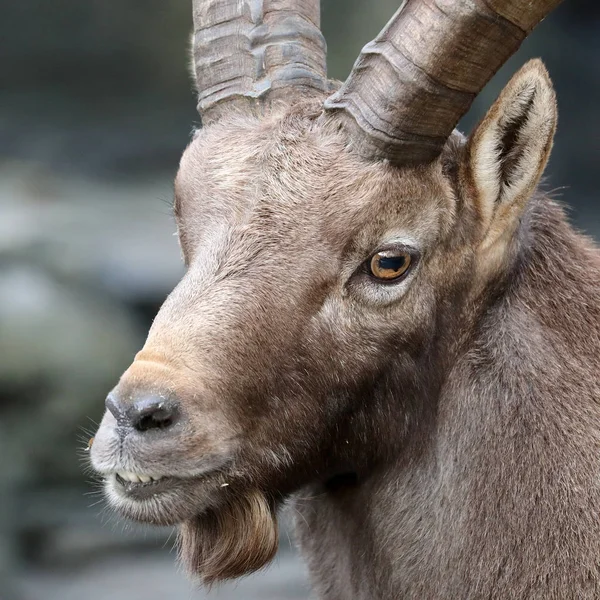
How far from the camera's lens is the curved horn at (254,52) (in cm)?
456

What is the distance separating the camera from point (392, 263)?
3.87 meters

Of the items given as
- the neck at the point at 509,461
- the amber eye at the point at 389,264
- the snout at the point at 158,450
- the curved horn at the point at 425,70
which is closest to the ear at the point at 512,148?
the curved horn at the point at 425,70

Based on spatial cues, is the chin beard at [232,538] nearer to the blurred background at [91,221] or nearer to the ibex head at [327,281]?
the ibex head at [327,281]

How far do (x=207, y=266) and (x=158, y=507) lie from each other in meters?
0.96

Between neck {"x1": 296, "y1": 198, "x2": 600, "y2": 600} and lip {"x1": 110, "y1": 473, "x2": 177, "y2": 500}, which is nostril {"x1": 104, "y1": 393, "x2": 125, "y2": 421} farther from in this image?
neck {"x1": 296, "y1": 198, "x2": 600, "y2": 600}

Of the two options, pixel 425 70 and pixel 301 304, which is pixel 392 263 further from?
pixel 425 70

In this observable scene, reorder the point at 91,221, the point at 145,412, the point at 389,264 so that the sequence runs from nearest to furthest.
→ the point at 145,412
the point at 389,264
the point at 91,221

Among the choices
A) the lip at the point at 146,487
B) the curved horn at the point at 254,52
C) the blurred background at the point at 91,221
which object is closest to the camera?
the lip at the point at 146,487

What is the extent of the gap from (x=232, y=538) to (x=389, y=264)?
1.31 metres

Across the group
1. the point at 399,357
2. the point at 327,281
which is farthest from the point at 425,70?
the point at 399,357

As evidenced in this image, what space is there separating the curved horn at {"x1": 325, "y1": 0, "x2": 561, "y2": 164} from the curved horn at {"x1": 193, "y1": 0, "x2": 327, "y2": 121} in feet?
1.97

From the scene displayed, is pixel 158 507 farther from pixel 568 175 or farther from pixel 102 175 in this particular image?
pixel 568 175

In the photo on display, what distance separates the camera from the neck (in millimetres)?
3912

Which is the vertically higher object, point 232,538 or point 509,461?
point 509,461
